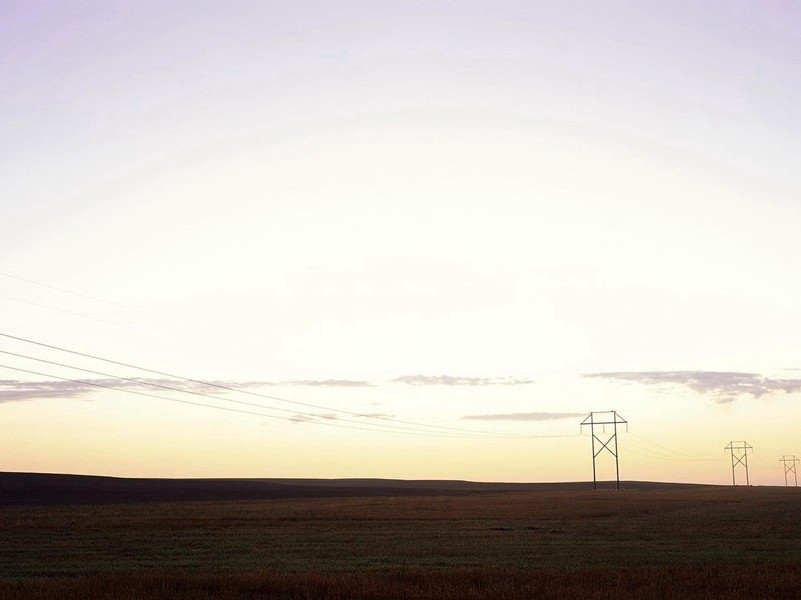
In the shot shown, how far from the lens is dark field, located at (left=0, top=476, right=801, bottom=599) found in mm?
27000

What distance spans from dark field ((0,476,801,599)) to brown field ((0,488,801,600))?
8 centimetres

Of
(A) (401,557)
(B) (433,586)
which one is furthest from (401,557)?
(B) (433,586)

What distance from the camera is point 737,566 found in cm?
3222

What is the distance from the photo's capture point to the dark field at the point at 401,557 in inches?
1063

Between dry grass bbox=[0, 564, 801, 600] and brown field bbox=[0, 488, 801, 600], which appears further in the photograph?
brown field bbox=[0, 488, 801, 600]

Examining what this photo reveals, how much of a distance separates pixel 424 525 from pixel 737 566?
30664 millimetres

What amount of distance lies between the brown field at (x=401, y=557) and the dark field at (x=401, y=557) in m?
0.08

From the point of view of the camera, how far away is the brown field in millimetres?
26984

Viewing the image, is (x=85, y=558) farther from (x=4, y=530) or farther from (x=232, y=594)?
(x=4, y=530)

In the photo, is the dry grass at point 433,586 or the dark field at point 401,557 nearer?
the dry grass at point 433,586

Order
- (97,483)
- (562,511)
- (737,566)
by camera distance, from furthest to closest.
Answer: (97,483)
(562,511)
(737,566)

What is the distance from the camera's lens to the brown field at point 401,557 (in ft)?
88.5

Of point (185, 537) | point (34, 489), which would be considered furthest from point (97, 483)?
point (185, 537)

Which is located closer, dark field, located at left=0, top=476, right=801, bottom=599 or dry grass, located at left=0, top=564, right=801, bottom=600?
dry grass, located at left=0, top=564, right=801, bottom=600
